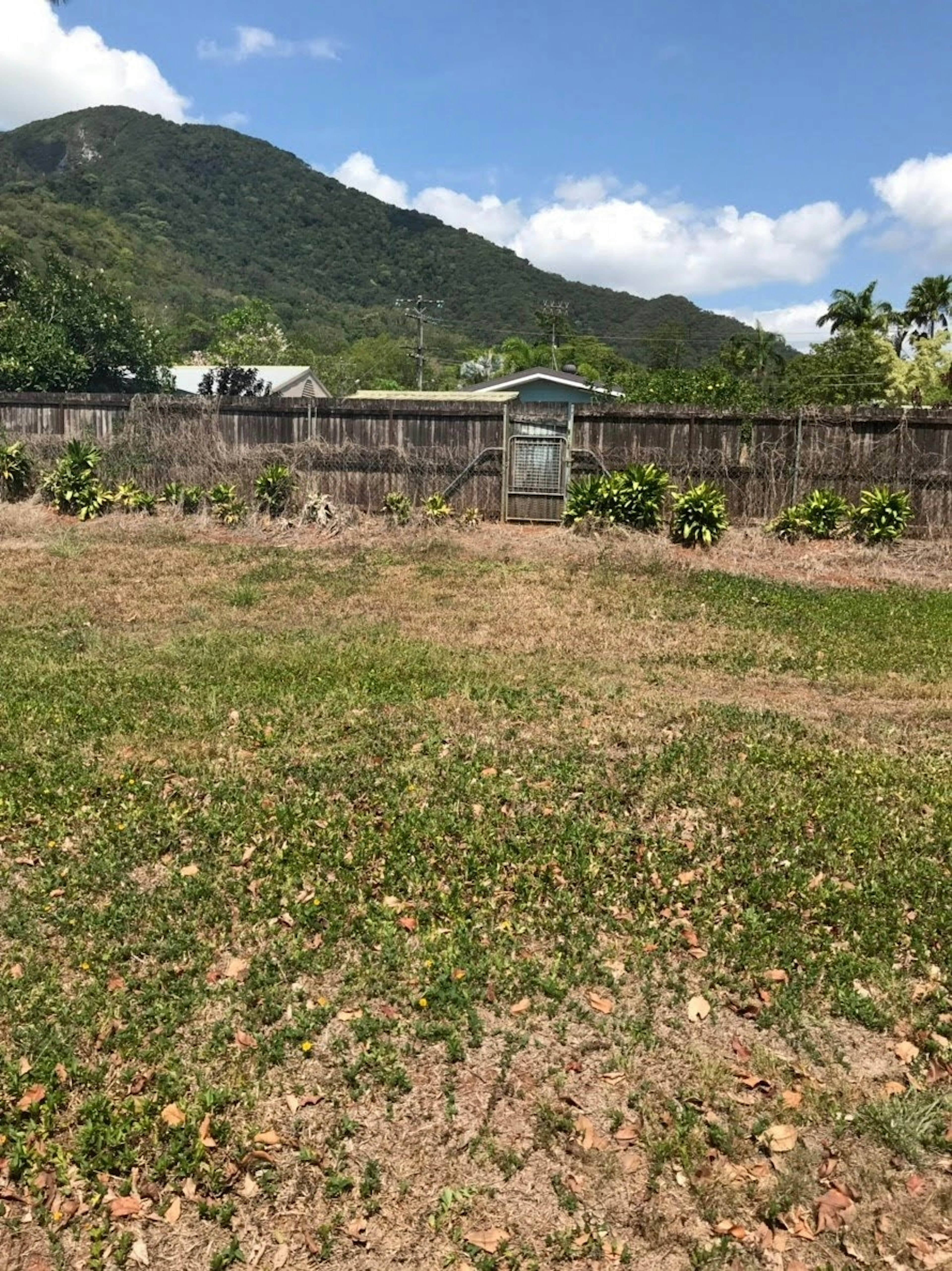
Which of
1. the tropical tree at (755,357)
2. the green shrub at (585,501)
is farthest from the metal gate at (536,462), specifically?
the tropical tree at (755,357)

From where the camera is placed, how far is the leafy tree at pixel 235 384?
31.7 m

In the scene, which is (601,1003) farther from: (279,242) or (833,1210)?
(279,242)

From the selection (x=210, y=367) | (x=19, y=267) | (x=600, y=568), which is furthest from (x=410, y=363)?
(x=600, y=568)

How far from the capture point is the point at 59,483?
14.9 meters

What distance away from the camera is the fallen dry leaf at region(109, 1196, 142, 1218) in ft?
8.07

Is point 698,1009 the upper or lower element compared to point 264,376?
lower

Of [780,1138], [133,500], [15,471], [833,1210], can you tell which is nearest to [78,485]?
[133,500]

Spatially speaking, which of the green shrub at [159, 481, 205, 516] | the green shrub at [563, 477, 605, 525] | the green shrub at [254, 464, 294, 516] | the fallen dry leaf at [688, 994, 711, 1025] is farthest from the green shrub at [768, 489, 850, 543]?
the fallen dry leaf at [688, 994, 711, 1025]

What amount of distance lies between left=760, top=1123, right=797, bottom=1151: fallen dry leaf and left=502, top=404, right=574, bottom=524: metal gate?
1123cm

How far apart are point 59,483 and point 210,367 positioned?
77.8ft

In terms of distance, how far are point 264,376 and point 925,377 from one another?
24.0 m

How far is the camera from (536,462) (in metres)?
13.7

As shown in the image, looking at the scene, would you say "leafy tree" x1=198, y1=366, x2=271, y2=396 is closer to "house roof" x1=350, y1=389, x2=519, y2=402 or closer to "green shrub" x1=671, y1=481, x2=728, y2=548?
"house roof" x1=350, y1=389, x2=519, y2=402

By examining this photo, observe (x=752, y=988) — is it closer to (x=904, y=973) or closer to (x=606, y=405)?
(x=904, y=973)
